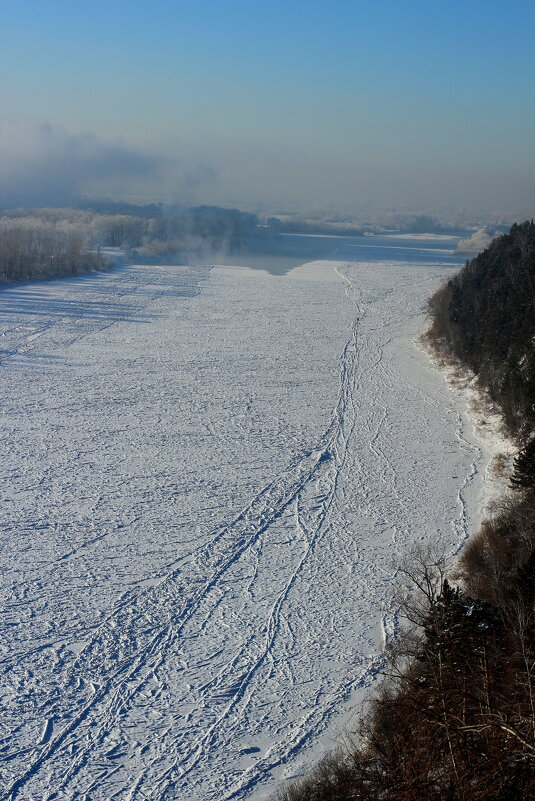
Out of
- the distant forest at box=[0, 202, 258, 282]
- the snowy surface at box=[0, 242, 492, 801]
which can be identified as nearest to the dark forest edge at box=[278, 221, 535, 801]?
the snowy surface at box=[0, 242, 492, 801]

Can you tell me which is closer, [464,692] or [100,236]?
[464,692]

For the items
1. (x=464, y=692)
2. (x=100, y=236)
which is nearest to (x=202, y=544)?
(x=464, y=692)

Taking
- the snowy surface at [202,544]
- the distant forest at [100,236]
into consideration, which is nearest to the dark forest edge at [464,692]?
the snowy surface at [202,544]

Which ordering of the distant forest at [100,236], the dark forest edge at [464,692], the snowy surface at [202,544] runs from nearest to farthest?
the dark forest edge at [464,692], the snowy surface at [202,544], the distant forest at [100,236]

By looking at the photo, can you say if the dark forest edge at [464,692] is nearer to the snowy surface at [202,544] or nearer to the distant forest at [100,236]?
the snowy surface at [202,544]

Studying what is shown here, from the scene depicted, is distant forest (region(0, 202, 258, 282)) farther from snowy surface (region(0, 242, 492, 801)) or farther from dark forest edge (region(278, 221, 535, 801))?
dark forest edge (region(278, 221, 535, 801))

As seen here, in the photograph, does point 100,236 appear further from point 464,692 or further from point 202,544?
point 464,692

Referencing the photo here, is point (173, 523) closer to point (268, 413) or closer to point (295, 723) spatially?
point (295, 723)
